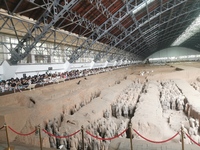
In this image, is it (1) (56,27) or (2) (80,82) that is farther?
(2) (80,82)

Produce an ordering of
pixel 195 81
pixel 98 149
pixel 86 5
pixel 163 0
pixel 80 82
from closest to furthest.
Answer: pixel 98 149 < pixel 86 5 < pixel 80 82 < pixel 163 0 < pixel 195 81

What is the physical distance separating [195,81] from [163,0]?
1079cm

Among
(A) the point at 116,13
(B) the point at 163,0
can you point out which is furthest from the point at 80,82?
(B) the point at 163,0

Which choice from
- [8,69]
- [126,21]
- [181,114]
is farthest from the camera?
[126,21]

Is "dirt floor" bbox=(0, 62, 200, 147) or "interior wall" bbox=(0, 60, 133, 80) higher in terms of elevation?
"interior wall" bbox=(0, 60, 133, 80)

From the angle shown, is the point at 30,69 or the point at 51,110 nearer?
the point at 51,110

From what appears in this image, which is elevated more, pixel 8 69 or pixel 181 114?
pixel 8 69

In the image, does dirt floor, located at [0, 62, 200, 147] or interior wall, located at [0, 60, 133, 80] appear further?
interior wall, located at [0, 60, 133, 80]

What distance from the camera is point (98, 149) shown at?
6660 mm

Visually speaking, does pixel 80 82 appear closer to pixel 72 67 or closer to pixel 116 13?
pixel 72 67

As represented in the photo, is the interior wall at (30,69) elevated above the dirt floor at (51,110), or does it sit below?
above

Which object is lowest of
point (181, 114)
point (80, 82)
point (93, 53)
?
point (181, 114)

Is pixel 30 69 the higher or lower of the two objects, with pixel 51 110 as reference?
higher

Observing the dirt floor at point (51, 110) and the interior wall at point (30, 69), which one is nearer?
the dirt floor at point (51, 110)
